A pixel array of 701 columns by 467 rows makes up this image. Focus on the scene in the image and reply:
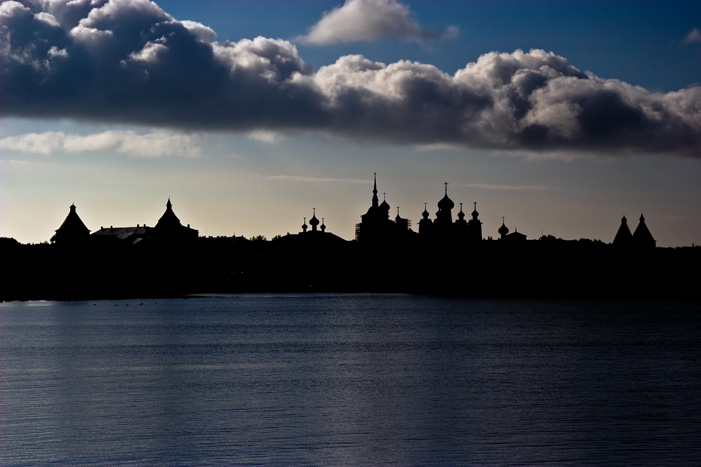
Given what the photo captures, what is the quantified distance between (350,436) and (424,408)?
6.82 meters

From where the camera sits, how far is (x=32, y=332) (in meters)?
93.1

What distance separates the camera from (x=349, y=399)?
45.7 m

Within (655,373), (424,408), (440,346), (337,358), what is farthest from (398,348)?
(424,408)

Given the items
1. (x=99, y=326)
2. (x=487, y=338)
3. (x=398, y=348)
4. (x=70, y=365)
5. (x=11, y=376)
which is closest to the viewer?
(x=11, y=376)

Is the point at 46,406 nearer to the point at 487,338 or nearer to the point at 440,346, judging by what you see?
the point at 440,346

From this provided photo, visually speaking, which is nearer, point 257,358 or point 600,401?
point 600,401

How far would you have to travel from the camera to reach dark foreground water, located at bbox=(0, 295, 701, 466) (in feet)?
111

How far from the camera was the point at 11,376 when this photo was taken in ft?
179

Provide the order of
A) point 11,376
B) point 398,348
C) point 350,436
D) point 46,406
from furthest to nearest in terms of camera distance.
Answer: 1. point 398,348
2. point 11,376
3. point 46,406
4. point 350,436

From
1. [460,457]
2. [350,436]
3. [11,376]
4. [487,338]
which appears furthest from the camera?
[487,338]

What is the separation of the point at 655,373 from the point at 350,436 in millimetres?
25213

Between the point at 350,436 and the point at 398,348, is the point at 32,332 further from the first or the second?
the point at 350,436

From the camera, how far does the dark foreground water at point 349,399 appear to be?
34.0 metres

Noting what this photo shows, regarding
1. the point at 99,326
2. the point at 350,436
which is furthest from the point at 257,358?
the point at 99,326
